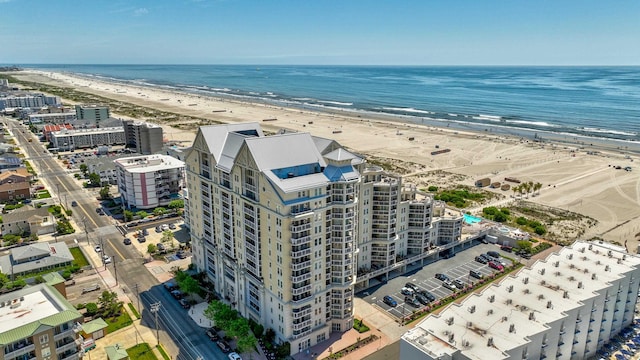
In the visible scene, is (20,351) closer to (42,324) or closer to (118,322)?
(42,324)

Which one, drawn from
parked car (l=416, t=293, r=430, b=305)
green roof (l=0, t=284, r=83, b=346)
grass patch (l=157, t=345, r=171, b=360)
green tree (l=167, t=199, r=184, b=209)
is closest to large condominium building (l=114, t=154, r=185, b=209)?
green tree (l=167, t=199, r=184, b=209)

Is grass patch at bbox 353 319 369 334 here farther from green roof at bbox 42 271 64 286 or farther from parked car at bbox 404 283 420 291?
green roof at bbox 42 271 64 286

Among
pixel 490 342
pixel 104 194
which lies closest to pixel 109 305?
pixel 490 342

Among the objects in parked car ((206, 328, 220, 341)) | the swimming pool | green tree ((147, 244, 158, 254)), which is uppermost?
the swimming pool

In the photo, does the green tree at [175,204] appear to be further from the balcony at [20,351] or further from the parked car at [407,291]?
the balcony at [20,351]

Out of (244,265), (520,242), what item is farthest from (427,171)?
(244,265)

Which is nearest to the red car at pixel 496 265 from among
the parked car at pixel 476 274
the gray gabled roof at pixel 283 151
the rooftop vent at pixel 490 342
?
the parked car at pixel 476 274

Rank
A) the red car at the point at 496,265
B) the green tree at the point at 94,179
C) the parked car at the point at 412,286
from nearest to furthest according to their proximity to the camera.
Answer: the parked car at the point at 412,286
the red car at the point at 496,265
the green tree at the point at 94,179
